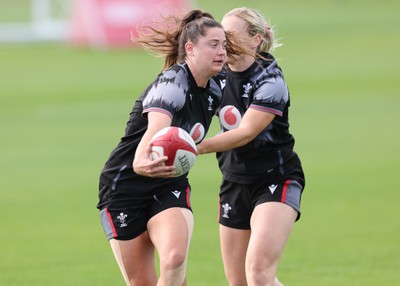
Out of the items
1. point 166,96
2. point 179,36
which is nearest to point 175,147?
point 166,96

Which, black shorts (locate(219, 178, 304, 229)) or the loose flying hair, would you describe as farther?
black shorts (locate(219, 178, 304, 229))

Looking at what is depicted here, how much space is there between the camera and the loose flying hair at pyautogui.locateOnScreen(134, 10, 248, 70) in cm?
714

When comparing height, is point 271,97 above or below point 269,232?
above

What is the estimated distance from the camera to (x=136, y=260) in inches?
287

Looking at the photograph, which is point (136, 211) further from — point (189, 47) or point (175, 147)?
point (189, 47)

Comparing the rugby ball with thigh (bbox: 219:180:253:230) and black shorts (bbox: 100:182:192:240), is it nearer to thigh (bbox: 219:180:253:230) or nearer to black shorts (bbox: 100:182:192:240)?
black shorts (bbox: 100:182:192:240)

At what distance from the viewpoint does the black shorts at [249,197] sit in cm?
765

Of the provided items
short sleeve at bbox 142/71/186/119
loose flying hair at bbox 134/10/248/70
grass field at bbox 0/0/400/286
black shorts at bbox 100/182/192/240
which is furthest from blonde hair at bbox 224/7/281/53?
grass field at bbox 0/0/400/286

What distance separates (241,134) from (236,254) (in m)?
1.13

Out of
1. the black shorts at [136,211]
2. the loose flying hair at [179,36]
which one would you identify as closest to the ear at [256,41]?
the loose flying hair at [179,36]

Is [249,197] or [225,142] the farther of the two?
[249,197]

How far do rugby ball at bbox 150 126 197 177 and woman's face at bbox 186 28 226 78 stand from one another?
55 cm

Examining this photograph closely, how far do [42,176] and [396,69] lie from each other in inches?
666

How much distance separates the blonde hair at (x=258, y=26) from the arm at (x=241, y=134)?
2.16 ft
